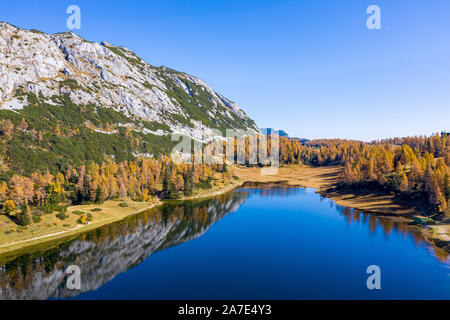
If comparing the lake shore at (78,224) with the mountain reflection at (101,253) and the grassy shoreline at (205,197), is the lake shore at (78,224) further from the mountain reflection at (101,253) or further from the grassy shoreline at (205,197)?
the mountain reflection at (101,253)

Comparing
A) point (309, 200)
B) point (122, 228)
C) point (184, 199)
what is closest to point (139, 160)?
point (184, 199)

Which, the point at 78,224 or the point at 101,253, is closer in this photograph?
the point at 101,253

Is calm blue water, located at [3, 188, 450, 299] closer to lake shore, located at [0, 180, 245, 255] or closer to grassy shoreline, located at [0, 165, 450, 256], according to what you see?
grassy shoreline, located at [0, 165, 450, 256]

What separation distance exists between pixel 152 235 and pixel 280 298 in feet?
154

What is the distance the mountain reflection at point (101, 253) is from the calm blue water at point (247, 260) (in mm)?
248

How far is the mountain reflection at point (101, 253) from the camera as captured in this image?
4575 centimetres

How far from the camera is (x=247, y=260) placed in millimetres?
55406

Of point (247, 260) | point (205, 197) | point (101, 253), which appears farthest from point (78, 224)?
point (205, 197)

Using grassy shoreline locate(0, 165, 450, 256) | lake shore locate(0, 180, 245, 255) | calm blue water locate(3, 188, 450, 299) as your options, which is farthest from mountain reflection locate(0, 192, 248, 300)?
grassy shoreline locate(0, 165, 450, 256)

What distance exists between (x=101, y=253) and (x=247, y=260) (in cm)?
3566

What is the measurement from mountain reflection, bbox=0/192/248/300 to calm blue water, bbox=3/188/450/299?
0.81ft

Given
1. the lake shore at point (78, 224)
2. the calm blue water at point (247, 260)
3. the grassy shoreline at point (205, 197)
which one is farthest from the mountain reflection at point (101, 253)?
the grassy shoreline at point (205, 197)

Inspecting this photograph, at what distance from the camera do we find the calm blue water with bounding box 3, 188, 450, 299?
42.7m

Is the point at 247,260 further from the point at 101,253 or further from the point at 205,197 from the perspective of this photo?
the point at 205,197
